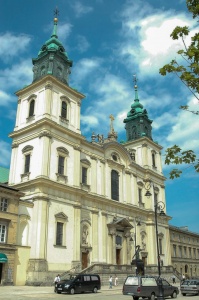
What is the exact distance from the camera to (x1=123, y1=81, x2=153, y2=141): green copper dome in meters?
54.8

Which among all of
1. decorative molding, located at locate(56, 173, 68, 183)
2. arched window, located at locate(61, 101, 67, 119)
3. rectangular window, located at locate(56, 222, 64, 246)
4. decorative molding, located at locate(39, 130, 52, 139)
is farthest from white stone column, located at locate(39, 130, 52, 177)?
rectangular window, located at locate(56, 222, 64, 246)

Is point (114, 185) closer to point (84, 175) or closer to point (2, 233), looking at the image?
point (84, 175)

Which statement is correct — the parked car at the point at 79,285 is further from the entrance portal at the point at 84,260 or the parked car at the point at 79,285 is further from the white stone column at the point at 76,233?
the entrance portal at the point at 84,260

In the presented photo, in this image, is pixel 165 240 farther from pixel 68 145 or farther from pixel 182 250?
pixel 68 145

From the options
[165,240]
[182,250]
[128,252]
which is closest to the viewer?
[128,252]

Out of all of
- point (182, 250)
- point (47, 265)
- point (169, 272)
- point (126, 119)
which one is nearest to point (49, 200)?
point (47, 265)

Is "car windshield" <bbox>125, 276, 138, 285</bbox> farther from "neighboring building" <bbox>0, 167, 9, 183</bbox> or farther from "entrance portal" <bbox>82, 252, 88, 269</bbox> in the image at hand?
"neighboring building" <bbox>0, 167, 9, 183</bbox>

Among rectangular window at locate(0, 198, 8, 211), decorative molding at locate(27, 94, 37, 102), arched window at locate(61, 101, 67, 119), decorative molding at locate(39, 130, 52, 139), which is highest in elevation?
decorative molding at locate(27, 94, 37, 102)

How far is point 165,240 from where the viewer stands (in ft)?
166

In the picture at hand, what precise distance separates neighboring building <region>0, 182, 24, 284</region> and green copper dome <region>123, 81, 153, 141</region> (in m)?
29.5

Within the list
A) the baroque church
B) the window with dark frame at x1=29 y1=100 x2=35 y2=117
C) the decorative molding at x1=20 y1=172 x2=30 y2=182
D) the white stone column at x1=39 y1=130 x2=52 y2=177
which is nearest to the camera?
the baroque church

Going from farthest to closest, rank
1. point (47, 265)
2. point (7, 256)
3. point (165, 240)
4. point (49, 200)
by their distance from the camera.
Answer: point (165, 240), point (49, 200), point (47, 265), point (7, 256)

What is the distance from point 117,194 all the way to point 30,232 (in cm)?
1564

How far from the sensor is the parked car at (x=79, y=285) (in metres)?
23.0
